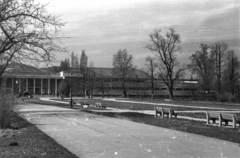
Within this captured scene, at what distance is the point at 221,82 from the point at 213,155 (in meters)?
53.5

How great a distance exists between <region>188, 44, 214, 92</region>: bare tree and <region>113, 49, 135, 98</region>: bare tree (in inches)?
739

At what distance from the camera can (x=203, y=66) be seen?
63875mm

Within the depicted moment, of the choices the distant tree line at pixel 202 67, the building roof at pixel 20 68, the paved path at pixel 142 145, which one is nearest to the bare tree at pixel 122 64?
the distant tree line at pixel 202 67

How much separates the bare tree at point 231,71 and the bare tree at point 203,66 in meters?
4.17

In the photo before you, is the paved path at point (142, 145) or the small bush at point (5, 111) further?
the small bush at point (5, 111)

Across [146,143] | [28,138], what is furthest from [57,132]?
[146,143]

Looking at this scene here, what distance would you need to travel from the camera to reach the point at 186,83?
92.6 m

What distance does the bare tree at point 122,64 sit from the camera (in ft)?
260

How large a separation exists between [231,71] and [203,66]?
7444 mm

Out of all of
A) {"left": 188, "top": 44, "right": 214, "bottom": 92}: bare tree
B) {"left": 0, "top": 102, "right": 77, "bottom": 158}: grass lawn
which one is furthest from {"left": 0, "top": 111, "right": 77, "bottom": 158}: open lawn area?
{"left": 188, "top": 44, "right": 214, "bottom": 92}: bare tree

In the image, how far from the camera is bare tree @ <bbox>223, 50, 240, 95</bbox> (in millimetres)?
55619

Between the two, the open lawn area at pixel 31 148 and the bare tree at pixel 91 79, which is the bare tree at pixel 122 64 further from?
the open lawn area at pixel 31 148

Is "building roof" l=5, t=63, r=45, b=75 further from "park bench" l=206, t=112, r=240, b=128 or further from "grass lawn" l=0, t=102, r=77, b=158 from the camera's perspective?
"park bench" l=206, t=112, r=240, b=128

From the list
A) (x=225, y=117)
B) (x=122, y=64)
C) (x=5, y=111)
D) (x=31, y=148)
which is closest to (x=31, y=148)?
(x=31, y=148)
